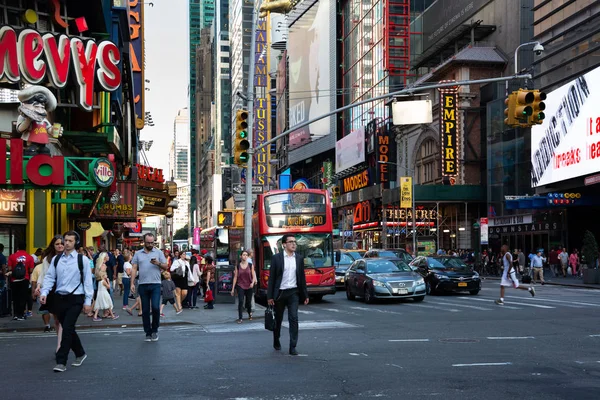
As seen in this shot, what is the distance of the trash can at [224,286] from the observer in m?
26.2

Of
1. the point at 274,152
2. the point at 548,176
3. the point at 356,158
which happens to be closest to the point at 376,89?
the point at 356,158

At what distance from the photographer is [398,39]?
81.4 m

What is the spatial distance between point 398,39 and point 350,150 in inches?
566

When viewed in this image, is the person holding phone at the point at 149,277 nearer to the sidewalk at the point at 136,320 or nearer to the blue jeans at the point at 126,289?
the sidewalk at the point at 136,320

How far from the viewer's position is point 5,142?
70.1 ft

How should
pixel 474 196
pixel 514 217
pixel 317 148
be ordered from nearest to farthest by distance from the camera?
pixel 514 217
pixel 474 196
pixel 317 148

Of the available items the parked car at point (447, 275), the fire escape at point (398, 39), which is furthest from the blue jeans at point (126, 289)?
the fire escape at point (398, 39)

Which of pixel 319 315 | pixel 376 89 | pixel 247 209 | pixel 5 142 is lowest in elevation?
pixel 319 315

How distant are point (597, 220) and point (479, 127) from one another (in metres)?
16.3

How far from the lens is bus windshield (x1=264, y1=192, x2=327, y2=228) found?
27.5 meters

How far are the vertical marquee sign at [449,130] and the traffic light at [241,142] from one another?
42.6 meters

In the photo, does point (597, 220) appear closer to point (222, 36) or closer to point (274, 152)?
point (274, 152)

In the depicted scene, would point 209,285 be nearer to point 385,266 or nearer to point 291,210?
point 291,210

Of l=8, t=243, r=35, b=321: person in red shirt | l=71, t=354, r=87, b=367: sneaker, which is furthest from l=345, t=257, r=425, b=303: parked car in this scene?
l=71, t=354, r=87, b=367: sneaker
